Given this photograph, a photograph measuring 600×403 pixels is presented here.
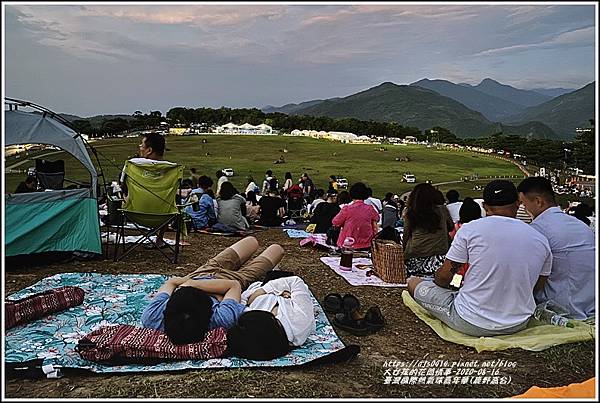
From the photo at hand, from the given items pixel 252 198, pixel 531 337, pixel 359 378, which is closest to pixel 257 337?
pixel 359 378

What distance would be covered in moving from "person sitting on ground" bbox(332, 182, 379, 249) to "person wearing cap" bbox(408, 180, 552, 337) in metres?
2.70

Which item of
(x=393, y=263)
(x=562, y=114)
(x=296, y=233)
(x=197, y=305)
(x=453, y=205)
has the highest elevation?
(x=562, y=114)

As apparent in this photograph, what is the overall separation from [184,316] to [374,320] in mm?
1402

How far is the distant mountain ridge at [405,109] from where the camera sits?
24273 millimetres

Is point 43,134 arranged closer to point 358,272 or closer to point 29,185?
point 29,185

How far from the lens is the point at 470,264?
10.6ft

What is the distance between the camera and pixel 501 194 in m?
3.37

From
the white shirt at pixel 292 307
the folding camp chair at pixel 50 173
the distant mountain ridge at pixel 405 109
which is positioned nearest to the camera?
the white shirt at pixel 292 307

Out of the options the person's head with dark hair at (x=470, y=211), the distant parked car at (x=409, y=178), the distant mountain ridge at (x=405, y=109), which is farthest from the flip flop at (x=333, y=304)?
the distant mountain ridge at (x=405, y=109)

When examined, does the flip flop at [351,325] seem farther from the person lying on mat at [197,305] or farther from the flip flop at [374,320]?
the person lying on mat at [197,305]

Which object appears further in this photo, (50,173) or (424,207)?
(50,173)

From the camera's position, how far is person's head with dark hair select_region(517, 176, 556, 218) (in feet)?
12.2

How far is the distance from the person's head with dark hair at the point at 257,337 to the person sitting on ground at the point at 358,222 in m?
3.39

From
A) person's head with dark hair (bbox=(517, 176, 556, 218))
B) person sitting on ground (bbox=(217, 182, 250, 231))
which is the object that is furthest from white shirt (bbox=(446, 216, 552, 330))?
person sitting on ground (bbox=(217, 182, 250, 231))
